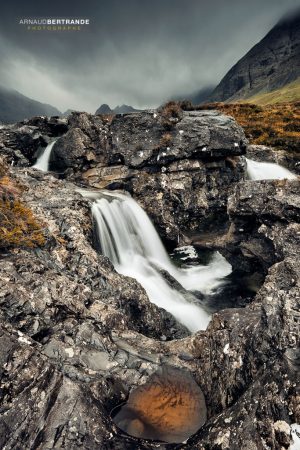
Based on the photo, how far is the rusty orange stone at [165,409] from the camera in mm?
6789

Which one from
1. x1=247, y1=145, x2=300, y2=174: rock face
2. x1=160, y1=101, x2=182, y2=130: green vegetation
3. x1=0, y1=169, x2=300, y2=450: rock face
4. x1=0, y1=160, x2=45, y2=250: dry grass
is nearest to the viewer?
x1=0, y1=169, x2=300, y2=450: rock face

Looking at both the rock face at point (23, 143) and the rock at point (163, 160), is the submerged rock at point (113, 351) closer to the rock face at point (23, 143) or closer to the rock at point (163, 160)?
the rock at point (163, 160)

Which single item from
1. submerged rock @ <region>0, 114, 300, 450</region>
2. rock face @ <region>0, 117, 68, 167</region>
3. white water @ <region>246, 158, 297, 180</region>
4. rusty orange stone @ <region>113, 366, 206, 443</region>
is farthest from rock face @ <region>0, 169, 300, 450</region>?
white water @ <region>246, 158, 297, 180</region>

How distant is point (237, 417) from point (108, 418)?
3.00 metres

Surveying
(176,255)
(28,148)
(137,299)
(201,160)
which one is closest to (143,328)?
(137,299)

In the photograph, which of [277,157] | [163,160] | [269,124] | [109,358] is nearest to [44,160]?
[163,160]

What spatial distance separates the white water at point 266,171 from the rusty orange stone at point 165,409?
31.5 m

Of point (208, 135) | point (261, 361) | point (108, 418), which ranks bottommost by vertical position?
point (108, 418)

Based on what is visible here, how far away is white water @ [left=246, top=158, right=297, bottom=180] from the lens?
119 feet

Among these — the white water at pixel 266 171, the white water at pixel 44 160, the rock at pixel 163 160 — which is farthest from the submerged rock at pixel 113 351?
the white water at pixel 266 171

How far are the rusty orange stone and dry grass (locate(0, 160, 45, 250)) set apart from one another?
726 centimetres

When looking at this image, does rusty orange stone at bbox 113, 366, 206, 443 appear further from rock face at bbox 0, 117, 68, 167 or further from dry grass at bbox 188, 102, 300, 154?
dry grass at bbox 188, 102, 300, 154

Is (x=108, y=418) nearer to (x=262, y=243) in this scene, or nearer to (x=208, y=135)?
(x=262, y=243)

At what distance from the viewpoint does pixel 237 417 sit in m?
6.04
